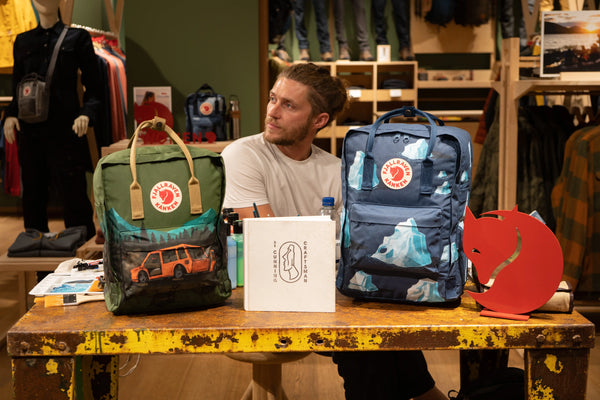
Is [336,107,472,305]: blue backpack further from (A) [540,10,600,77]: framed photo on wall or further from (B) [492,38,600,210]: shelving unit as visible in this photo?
(A) [540,10,600,77]: framed photo on wall

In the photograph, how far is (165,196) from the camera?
135 cm

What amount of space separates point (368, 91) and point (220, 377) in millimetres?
4786

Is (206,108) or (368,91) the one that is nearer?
(206,108)

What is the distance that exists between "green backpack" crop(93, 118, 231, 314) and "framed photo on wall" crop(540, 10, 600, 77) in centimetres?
243

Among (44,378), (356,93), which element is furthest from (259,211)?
(356,93)

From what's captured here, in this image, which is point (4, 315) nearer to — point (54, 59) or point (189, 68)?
point (54, 59)

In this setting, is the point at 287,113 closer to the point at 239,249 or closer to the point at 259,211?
the point at 259,211

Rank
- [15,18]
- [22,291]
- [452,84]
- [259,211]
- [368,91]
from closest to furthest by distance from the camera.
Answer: [259,211], [22,291], [15,18], [368,91], [452,84]

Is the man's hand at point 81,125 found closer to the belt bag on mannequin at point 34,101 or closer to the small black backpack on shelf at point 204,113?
the belt bag on mannequin at point 34,101

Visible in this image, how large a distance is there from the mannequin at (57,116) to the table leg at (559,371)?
2929 mm

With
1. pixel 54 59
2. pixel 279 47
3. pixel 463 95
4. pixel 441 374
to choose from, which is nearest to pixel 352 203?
pixel 441 374

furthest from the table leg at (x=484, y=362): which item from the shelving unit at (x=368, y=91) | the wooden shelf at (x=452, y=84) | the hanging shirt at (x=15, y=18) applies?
the wooden shelf at (x=452, y=84)

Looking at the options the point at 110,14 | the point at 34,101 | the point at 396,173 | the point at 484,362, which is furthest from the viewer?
the point at 110,14

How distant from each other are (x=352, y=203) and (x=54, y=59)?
9.04ft
